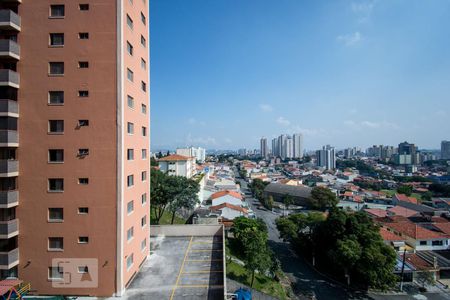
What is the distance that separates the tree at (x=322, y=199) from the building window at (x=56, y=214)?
191 ft

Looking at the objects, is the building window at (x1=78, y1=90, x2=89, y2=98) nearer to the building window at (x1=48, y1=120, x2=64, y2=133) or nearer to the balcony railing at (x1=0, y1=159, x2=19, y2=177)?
the building window at (x1=48, y1=120, x2=64, y2=133)

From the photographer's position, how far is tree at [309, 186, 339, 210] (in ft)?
196

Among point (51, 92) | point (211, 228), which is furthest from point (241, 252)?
point (51, 92)

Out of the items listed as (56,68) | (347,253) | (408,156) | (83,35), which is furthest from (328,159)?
(56,68)

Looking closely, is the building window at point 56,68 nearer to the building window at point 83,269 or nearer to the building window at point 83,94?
the building window at point 83,94

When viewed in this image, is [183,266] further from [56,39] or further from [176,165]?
[176,165]

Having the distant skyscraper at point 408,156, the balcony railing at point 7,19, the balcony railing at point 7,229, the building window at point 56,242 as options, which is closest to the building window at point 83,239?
the building window at point 56,242

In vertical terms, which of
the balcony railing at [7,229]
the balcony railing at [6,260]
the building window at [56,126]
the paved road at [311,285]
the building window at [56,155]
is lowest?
the paved road at [311,285]

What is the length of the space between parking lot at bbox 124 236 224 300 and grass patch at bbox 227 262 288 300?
4045 mm

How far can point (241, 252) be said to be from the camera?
25.4m

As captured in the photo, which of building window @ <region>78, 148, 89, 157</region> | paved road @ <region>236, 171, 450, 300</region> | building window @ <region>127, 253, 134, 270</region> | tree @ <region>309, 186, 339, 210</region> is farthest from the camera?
tree @ <region>309, 186, 339, 210</region>

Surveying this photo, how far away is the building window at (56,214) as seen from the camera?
12.9 meters

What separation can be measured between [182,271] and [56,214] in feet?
27.2

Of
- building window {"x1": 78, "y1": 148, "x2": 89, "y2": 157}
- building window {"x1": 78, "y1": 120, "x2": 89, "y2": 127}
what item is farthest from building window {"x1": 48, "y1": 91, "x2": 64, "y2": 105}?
building window {"x1": 78, "y1": 148, "x2": 89, "y2": 157}
